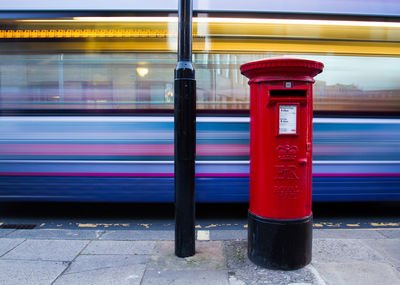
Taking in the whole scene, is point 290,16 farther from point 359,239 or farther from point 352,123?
point 359,239

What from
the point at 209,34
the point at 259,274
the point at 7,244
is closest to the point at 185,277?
the point at 259,274

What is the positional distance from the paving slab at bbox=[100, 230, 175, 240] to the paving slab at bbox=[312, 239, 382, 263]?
5.22 ft

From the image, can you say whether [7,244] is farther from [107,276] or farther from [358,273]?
[358,273]

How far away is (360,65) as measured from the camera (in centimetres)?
433

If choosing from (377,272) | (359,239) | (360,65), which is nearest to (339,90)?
(360,65)

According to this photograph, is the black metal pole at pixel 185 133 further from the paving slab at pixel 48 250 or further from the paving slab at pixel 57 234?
the paving slab at pixel 57 234

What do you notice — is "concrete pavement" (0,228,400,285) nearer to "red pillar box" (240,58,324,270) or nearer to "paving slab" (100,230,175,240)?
"paving slab" (100,230,175,240)

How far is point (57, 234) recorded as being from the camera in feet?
12.8

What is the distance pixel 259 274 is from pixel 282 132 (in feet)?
4.01

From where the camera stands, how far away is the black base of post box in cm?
287

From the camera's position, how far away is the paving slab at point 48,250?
320 cm

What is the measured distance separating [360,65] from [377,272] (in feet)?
8.68

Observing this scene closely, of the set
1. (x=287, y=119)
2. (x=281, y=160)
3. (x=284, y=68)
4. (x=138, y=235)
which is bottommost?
(x=138, y=235)

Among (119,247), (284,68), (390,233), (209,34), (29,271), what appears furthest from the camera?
(209,34)
